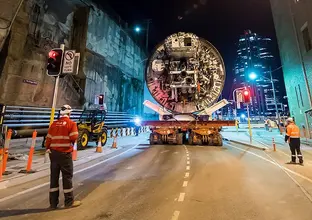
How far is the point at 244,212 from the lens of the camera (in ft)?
9.15

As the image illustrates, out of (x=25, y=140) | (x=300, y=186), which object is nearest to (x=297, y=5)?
(x=300, y=186)

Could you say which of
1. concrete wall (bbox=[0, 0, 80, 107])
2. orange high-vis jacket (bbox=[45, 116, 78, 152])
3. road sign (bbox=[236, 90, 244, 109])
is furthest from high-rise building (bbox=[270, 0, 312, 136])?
concrete wall (bbox=[0, 0, 80, 107])

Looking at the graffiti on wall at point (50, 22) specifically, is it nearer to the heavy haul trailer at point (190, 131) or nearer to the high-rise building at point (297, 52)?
the heavy haul trailer at point (190, 131)

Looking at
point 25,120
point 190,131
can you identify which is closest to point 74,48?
point 25,120

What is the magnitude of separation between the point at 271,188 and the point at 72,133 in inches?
164

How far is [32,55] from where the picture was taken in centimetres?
1184

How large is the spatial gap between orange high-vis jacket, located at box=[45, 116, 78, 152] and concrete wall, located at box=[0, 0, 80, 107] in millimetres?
9487

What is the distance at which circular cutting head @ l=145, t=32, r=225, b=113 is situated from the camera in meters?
9.73

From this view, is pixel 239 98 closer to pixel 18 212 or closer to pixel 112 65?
pixel 18 212

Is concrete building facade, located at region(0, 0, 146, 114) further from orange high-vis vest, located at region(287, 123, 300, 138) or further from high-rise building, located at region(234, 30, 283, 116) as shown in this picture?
high-rise building, located at region(234, 30, 283, 116)

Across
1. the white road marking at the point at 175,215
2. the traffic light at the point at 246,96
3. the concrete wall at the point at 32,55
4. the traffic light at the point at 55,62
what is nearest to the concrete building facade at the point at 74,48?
the concrete wall at the point at 32,55

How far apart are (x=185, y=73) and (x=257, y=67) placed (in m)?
86.8

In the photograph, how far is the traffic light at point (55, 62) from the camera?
6212mm

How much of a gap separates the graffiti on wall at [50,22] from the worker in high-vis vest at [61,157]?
12.0m
